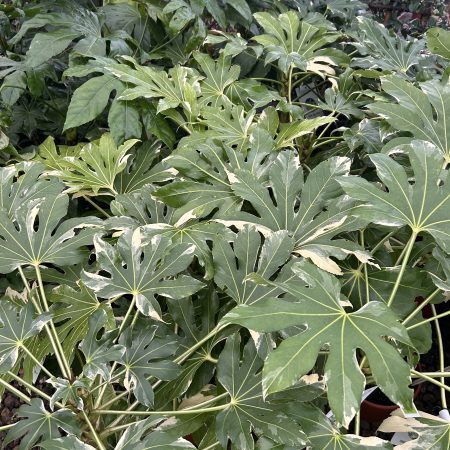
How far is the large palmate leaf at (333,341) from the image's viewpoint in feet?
1.96

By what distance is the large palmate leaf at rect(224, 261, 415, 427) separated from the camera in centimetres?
60

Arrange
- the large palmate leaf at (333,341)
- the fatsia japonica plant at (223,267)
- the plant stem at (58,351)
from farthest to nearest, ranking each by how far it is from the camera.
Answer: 1. the plant stem at (58,351)
2. the fatsia japonica plant at (223,267)
3. the large palmate leaf at (333,341)

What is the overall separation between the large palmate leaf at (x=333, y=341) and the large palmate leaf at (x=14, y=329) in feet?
1.17

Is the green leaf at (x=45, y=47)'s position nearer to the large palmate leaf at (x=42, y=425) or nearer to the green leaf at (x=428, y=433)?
the large palmate leaf at (x=42, y=425)

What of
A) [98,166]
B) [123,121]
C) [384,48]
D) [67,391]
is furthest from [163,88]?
[67,391]

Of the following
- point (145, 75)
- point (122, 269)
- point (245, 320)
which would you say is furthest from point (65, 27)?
point (245, 320)

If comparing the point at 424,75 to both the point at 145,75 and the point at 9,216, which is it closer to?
the point at 145,75

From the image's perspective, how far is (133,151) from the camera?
140 cm

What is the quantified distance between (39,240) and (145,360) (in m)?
0.32

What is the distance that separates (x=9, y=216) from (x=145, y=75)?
0.54 metres

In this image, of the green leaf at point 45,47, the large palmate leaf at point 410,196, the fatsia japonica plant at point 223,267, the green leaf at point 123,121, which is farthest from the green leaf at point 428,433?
the green leaf at point 45,47

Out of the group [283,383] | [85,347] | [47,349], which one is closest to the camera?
[283,383]

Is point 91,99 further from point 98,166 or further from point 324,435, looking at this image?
point 324,435

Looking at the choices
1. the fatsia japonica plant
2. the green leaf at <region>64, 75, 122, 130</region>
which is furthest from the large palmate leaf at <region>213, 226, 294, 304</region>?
the green leaf at <region>64, 75, 122, 130</region>
